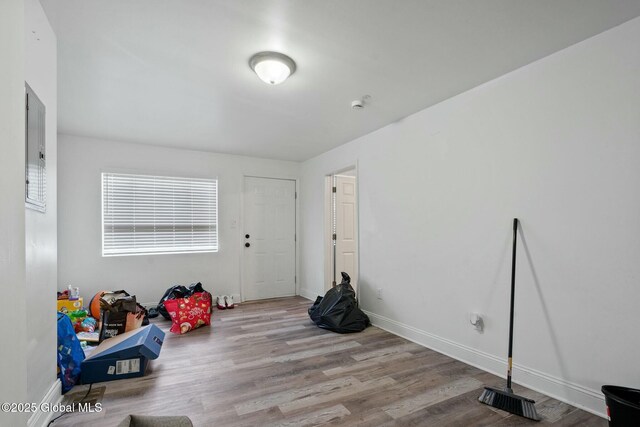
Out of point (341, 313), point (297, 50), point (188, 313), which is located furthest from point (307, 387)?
point (297, 50)

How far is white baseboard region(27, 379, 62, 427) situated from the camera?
1.78m

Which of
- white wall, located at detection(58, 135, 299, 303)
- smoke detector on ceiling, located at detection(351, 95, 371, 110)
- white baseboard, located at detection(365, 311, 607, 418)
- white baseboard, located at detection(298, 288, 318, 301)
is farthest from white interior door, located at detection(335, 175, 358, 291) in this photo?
smoke detector on ceiling, located at detection(351, 95, 371, 110)

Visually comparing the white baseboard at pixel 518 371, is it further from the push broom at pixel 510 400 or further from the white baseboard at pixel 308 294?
the white baseboard at pixel 308 294

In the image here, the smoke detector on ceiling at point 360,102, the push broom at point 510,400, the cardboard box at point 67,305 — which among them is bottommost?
the push broom at point 510,400

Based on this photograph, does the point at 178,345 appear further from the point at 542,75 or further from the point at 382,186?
the point at 542,75

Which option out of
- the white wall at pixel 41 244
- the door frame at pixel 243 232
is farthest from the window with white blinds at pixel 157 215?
the white wall at pixel 41 244

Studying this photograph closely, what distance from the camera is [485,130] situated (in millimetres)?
2771

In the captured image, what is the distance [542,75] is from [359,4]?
1.54m

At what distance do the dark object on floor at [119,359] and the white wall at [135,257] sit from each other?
1935 mm

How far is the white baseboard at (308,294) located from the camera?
5.26 meters

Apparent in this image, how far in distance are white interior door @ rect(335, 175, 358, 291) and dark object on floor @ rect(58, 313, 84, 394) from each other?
335 centimetres

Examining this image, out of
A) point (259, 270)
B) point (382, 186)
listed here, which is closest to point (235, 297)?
point (259, 270)

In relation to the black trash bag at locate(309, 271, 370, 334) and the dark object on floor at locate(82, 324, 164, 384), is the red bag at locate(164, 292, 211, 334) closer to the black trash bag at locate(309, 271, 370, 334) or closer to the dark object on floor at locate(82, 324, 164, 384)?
the dark object on floor at locate(82, 324, 164, 384)

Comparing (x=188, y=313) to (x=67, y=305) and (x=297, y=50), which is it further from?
(x=297, y=50)
